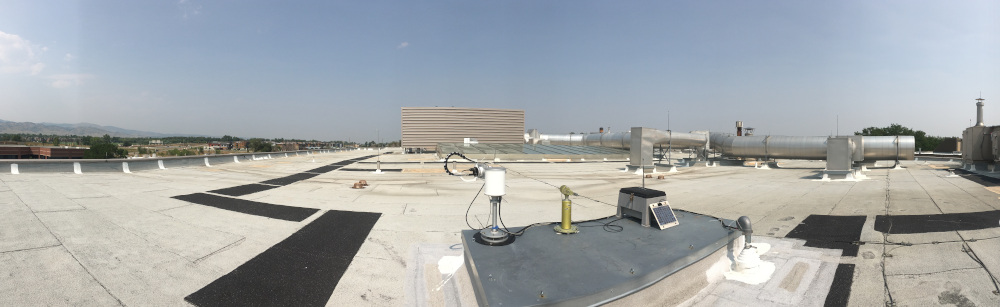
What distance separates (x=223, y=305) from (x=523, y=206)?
28.5 ft

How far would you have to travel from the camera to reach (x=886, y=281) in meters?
5.75

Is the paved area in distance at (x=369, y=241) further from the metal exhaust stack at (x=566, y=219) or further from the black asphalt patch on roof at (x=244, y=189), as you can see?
the metal exhaust stack at (x=566, y=219)

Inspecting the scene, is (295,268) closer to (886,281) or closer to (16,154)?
(886,281)

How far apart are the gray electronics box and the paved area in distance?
1.77 metres

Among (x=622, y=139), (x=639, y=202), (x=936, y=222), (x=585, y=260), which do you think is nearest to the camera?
(x=585, y=260)

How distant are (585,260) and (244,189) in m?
15.6

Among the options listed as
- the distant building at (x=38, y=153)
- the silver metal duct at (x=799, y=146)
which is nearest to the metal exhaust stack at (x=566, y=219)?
the silver metal duct at (x=799, y=146)

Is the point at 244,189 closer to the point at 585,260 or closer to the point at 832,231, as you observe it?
the point at 585,260

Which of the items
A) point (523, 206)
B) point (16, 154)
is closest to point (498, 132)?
point (16, 154)

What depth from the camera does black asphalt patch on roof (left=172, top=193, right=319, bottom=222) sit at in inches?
398

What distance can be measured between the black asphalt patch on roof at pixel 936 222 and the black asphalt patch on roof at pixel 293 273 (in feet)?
40.1

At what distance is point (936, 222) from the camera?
29.9ft

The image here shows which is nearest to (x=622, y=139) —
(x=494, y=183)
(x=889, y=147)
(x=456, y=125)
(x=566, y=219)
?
(x=889, y=147)

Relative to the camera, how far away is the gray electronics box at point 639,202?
275 inches
